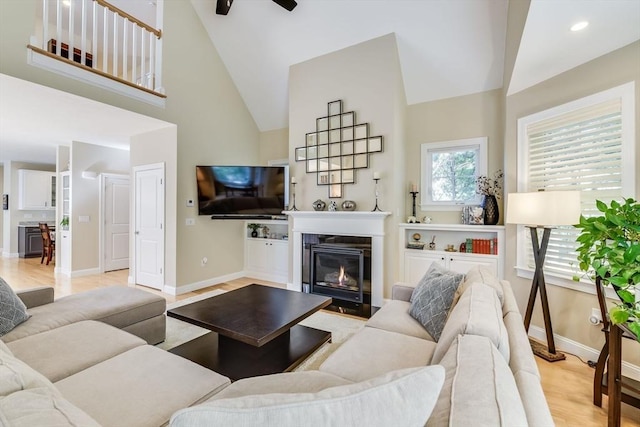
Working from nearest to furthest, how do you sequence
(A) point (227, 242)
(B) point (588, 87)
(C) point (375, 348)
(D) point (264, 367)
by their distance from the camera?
1. (C) point (375, 348)
2. (D) point (264, 367)
3. (B) point (588, 87)
4. (A) point (227, 242)

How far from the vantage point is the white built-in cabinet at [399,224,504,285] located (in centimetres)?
361

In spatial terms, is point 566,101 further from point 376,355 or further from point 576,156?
point 376,355

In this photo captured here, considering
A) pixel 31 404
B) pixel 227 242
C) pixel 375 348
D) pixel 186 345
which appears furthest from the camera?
pixel 227 242

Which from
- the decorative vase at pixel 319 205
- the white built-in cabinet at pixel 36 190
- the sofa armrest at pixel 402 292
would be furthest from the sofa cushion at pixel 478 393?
the white built-in cabinet at pixel 36 190

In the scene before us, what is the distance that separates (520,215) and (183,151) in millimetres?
4535

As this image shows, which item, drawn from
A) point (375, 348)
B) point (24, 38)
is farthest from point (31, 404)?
point (24, 38)

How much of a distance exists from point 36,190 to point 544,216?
1119cm

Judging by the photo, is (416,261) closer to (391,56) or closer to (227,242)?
(391,56)

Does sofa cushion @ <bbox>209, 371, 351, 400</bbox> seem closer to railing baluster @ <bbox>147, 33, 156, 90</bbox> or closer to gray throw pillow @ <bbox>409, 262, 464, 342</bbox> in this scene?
gray throw pillow @ <bbox>409, 262, 464, 342</bbox>

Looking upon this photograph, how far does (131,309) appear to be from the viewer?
7.97 feet

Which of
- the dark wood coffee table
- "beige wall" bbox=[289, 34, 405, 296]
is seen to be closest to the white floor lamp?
"beige wall" bbox=[289, 34, 405, 296]

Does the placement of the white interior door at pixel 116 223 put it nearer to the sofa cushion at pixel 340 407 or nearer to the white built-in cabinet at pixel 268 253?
the white built-in cabinet at pixel 268 253

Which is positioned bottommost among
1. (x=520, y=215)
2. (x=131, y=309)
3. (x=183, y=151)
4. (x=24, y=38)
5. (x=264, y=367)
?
(x=264, y=367)

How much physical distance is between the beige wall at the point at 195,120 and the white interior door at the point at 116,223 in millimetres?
1688
